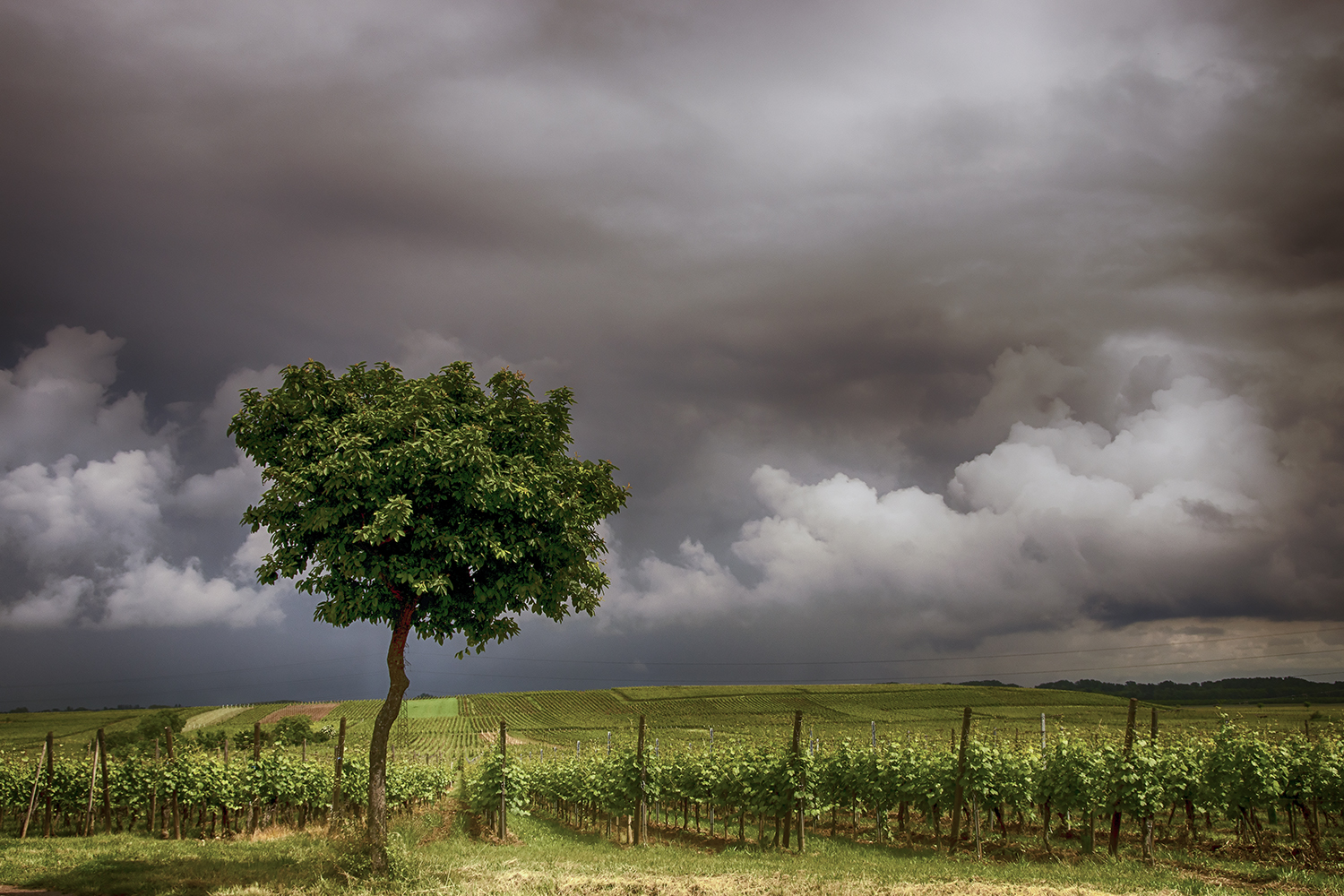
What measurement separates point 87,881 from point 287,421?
28.7 feet

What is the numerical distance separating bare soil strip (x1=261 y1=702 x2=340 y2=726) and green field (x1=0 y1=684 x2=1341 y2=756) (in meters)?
1.78

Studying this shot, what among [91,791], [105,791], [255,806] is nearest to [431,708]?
[91,791]

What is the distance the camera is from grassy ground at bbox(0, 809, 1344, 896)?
12789mm

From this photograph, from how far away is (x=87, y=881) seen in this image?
13.4 meters

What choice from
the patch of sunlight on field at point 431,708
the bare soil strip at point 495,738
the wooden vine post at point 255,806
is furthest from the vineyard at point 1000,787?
the patch of sunlight on field at point 431,708

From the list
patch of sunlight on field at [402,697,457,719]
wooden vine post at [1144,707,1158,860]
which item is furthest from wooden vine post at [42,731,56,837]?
patch of sunlight on field at [402,697,457,719]

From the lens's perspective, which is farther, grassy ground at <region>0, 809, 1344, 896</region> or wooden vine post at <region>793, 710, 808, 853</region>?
wooden vine post at <region>793, 710, 808, 853</region>

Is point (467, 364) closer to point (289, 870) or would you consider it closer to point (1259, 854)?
point (289, 870)

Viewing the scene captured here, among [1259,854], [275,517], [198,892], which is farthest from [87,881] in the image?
[1259,854]

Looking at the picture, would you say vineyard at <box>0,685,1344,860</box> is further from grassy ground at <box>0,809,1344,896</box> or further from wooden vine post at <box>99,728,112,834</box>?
grassy ground at <box>0,809,1344,896</box>

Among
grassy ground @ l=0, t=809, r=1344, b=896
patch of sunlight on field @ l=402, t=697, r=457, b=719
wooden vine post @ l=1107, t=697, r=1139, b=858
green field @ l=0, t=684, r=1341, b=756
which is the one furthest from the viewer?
patch of sunlight on field @ l=402, t=697, r=457, b=719

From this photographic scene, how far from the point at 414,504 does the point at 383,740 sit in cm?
464

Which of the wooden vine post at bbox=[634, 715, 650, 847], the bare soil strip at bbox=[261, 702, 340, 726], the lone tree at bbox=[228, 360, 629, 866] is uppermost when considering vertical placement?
the lone tree at bbox=[228, 360, 629, 866]

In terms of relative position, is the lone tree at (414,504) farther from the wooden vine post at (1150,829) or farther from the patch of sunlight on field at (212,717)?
the patch of sunlight on field at (212,717)
